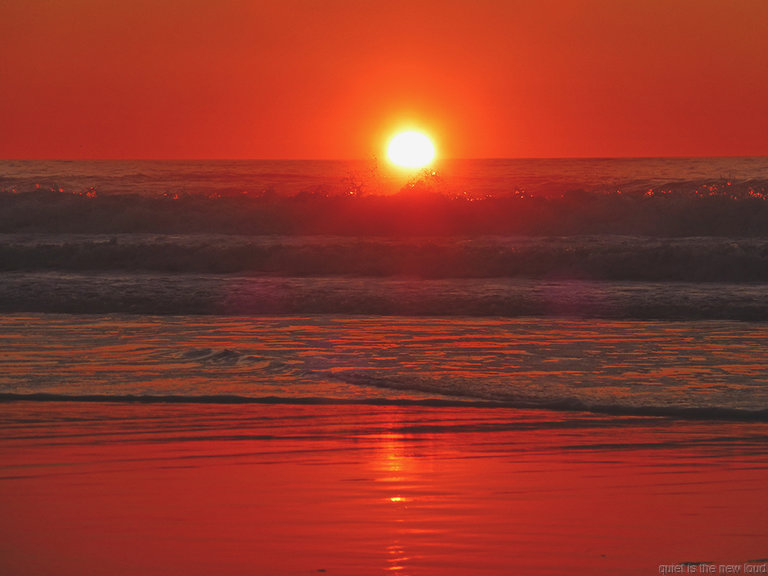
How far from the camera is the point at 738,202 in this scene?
2927 centimetres

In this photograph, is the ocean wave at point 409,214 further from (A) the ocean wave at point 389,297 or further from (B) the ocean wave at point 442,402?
→ (B) the ocean wave at point 442,402

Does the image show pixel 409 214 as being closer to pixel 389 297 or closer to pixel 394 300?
pixel 389 297

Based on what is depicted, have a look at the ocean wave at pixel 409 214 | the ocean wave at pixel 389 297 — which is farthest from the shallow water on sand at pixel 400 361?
the ocean wave at pixel 409 214

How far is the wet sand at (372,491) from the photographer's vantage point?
4453mm

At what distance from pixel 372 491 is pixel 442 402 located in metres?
2.43

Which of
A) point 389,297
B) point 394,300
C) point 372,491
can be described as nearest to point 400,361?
point 372,491

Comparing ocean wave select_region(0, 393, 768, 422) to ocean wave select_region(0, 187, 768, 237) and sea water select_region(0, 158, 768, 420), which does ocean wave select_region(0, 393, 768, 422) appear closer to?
sea water select_region(0, 158, 768, 420)

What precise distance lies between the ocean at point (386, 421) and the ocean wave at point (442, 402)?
26 mm

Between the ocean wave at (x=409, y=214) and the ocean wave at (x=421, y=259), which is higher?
the ocean wave at (x=409, y=214)

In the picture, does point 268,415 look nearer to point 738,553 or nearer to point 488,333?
point 738,553

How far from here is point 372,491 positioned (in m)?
5.44

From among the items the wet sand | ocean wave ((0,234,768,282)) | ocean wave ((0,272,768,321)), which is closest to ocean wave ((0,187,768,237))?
Answer: ocean wave ((0,234,768,282))

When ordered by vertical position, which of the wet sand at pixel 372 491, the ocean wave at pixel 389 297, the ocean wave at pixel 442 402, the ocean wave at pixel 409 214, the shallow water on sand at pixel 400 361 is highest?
the ocean wave at pixel 409 214

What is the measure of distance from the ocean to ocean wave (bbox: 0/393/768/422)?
26 mm
